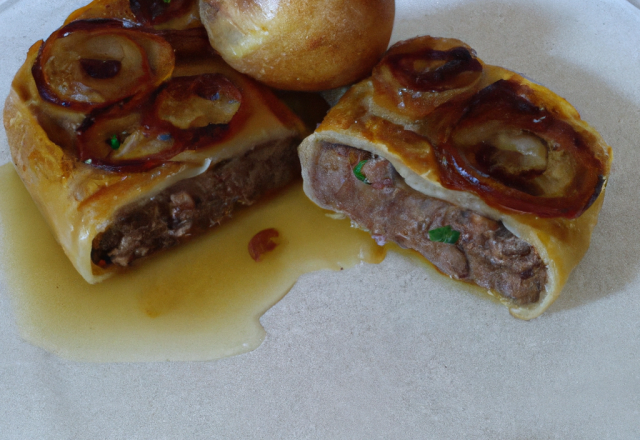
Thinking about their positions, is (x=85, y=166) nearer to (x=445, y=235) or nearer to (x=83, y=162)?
(x=83, y=162)

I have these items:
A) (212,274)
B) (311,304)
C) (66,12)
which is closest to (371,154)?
(311,304)

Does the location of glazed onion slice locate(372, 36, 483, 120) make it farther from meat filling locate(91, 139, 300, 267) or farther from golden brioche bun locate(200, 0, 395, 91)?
meat filling locate(91, 139, 300, 267)

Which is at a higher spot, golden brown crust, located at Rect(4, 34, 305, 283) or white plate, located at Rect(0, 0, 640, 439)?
golden brown crust, located at Rect(4, 34, 305, 283)

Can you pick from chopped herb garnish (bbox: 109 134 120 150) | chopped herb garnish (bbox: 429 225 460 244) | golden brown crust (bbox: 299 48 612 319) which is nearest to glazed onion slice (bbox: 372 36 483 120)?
golden brown crust (bbox: 299 48 612 319)

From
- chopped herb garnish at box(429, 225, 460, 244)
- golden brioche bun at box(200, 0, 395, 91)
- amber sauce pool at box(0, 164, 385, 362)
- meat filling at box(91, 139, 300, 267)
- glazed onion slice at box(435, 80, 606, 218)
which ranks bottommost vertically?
amber sauce pool at box(0, 164, 385, 362)

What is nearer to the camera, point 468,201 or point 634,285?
point 468,201

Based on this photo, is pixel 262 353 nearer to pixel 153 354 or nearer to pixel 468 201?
pixel 153 354
